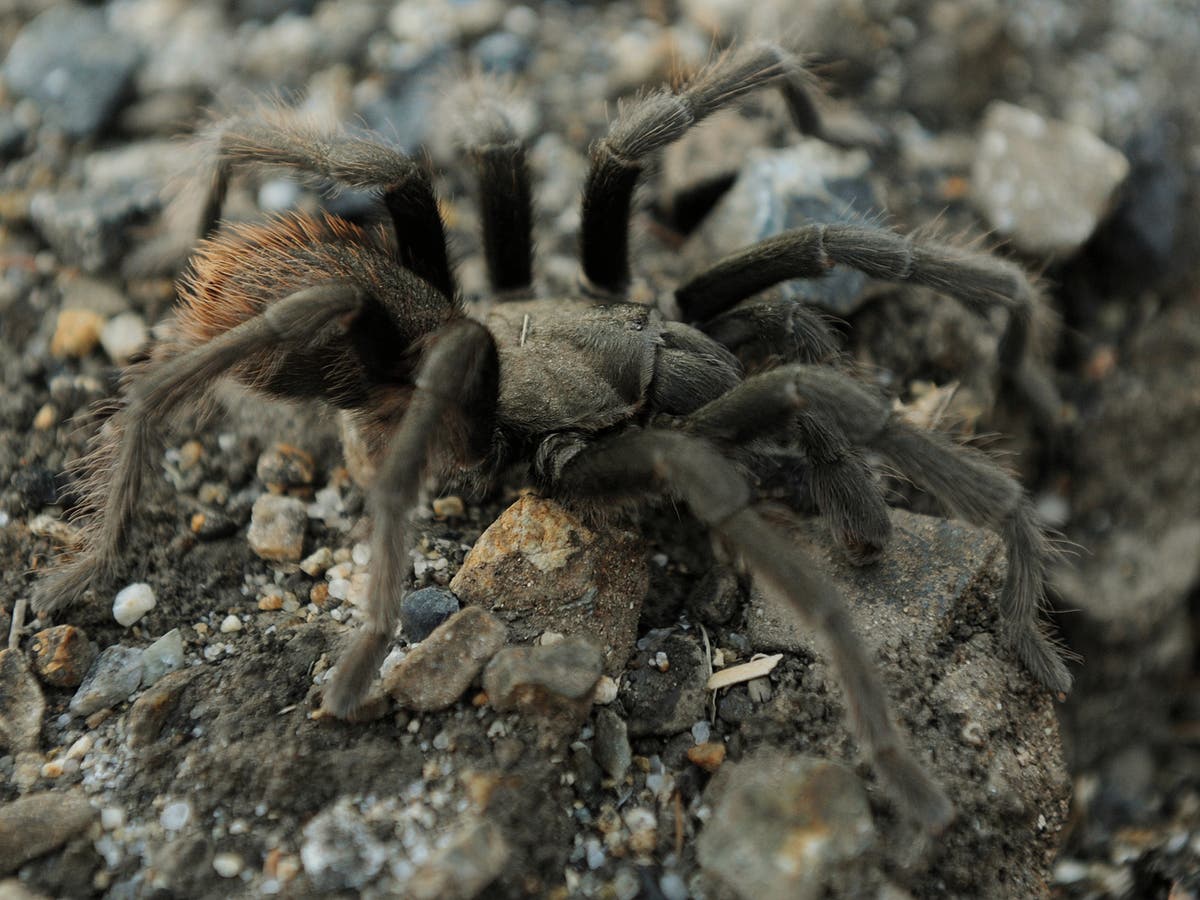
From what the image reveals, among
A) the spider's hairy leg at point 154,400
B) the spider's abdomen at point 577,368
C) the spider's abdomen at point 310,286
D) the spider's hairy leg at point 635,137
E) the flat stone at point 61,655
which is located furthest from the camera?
the spider's hairy leg at point 635,137

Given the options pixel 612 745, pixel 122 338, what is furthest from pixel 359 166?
pixel 612 745

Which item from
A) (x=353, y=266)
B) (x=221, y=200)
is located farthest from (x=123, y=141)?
(x=353, y=266)

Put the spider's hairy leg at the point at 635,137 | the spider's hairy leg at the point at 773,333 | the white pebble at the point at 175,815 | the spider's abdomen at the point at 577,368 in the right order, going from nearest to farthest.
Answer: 1. the white pebble at the point at 175,815
2. the spider's abdomen at the point at 577,368
3. the spider's hairy leg at the point at 773,333
4. the spider's hairy leg at the point at 635,137

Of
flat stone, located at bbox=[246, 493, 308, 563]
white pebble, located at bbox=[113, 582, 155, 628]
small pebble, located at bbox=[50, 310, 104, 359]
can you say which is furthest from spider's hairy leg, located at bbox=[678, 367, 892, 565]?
small pebble, located at bbox=[50, 310, 104, 359]

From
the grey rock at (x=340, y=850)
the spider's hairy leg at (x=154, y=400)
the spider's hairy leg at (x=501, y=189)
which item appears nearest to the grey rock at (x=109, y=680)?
the spider's hairy leg at (x=154, y=400)

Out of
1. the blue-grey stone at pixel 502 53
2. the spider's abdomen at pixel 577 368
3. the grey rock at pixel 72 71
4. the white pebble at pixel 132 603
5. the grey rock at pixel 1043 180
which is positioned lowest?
the white pebble at pixel 132 603

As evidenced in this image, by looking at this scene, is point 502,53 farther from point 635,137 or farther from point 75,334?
point 75,334

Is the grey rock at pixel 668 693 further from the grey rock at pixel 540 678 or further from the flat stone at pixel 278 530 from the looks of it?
the flat stone at pixel 278 530
